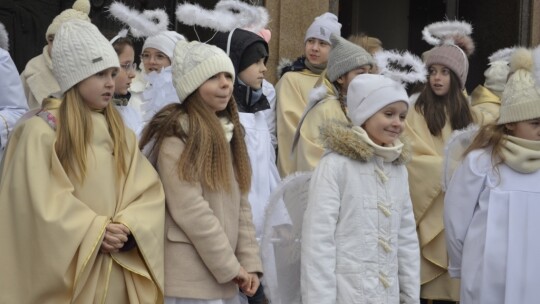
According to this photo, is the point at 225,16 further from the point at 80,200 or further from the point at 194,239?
the point at 80,200

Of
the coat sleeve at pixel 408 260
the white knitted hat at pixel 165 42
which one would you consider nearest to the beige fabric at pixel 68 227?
the coat sleeve at pixel 408 260

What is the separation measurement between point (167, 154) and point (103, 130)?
35 cm

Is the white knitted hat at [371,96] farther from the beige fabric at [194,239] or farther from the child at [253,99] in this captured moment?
the child at [253,99]

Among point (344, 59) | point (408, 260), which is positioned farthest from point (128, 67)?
point (408, 260)

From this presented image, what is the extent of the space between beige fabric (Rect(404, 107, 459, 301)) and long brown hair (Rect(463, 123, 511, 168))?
1396 millimetres

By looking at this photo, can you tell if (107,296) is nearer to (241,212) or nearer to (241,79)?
(241,212)

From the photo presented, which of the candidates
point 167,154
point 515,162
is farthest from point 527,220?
point 167,154

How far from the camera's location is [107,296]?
4.98 meters

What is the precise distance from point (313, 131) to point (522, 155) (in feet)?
5.45

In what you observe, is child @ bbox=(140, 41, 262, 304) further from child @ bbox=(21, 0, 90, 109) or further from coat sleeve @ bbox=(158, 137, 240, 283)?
child @ bbox=(21, 0, 90, 109)

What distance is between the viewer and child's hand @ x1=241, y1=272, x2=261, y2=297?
537cm

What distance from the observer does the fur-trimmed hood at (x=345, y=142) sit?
551cm

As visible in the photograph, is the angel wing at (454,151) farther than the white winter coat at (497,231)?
Yes

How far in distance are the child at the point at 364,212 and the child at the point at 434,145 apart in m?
1.85
